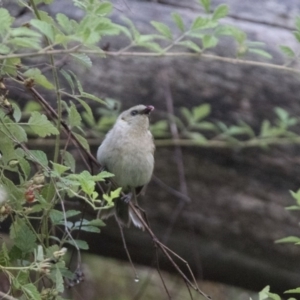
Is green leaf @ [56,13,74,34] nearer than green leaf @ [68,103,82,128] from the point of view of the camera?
Yes

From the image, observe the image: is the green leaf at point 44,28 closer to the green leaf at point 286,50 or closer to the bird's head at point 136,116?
the green leaf at point 286,50

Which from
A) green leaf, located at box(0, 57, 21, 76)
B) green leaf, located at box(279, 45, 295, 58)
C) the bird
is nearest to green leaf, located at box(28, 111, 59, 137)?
green leaf, located at box(0, 57, 21, 76)

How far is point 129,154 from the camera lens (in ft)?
9.40

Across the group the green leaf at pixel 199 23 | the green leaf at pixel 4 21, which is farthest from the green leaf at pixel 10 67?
the green leaf at pixel 199 23

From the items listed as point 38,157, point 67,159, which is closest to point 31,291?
point 38,157

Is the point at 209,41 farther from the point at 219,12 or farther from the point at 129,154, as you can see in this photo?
the point at 129,154

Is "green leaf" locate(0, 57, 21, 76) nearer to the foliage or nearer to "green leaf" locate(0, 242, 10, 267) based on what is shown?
the foliage

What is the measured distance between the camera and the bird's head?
9.23ft

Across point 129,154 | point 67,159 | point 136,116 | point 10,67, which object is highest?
point 10,67

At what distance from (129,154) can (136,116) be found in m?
0.15

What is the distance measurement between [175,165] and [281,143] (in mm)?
434

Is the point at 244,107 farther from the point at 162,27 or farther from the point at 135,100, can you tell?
the point at 162,27

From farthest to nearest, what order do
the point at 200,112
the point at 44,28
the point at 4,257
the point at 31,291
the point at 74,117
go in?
the point at 200,112 < the point at 74,117 < the point at 4,257 < the point at 31,291 < the point at 44,28

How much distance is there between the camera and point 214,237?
2.98 metres
